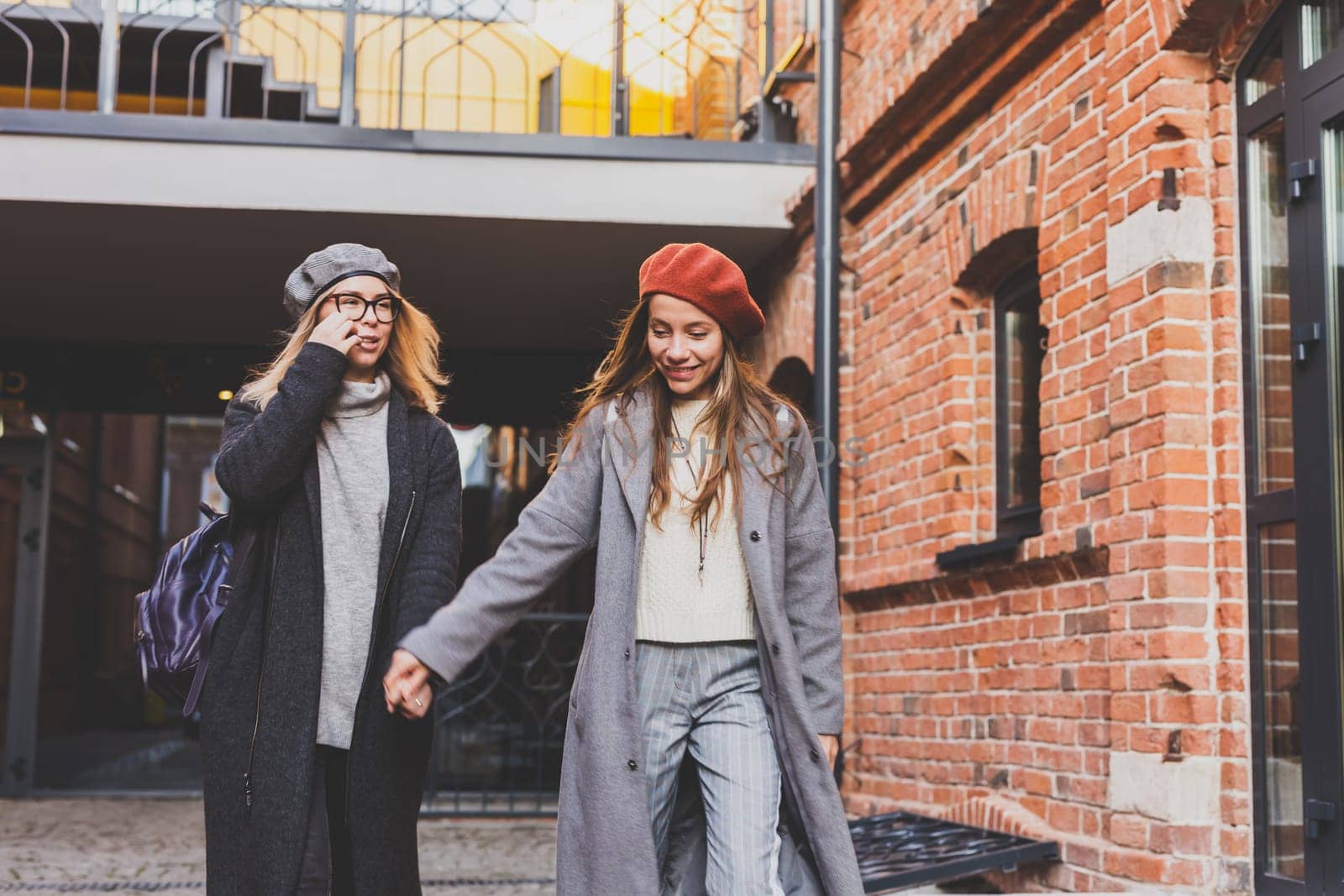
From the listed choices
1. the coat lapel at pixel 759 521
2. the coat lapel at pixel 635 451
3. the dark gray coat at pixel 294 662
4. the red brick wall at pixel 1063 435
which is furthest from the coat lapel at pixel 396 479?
the red brick wall at pixel 1063 435

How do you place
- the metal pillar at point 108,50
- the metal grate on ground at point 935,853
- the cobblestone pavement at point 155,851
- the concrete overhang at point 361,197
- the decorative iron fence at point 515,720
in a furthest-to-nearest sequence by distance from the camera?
the decorative iron fence at point 515,720, the metal pillar at point 108,50, the concrete overhang at point 361,197, the cobblestone pavement at point 155,851, the metal grate on ground at point 935,853

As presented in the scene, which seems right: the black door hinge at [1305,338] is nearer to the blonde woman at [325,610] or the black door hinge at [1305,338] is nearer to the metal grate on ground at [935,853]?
the metal grate on ground at [935,853]

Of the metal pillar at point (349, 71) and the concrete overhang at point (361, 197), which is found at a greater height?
the metal pillar at point (349, 71)

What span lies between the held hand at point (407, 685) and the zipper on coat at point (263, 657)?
0.79ft

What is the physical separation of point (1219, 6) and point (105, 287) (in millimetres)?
6737

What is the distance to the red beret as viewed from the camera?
289 centimetres

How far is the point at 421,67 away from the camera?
9648 mm

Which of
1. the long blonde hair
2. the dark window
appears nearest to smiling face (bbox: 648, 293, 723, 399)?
the long blonde hair

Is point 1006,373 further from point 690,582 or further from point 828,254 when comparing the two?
point 690,582

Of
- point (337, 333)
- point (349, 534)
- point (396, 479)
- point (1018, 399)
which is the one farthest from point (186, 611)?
point (1018, 399)

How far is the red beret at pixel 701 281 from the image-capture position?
114 inches

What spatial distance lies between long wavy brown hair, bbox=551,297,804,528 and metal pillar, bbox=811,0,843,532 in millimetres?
3614

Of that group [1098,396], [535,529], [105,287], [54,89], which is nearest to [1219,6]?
[1098,396]

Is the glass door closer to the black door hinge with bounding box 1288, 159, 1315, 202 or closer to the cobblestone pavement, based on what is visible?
the black door hinge with bounding box 1288, 159, 1315, 202
